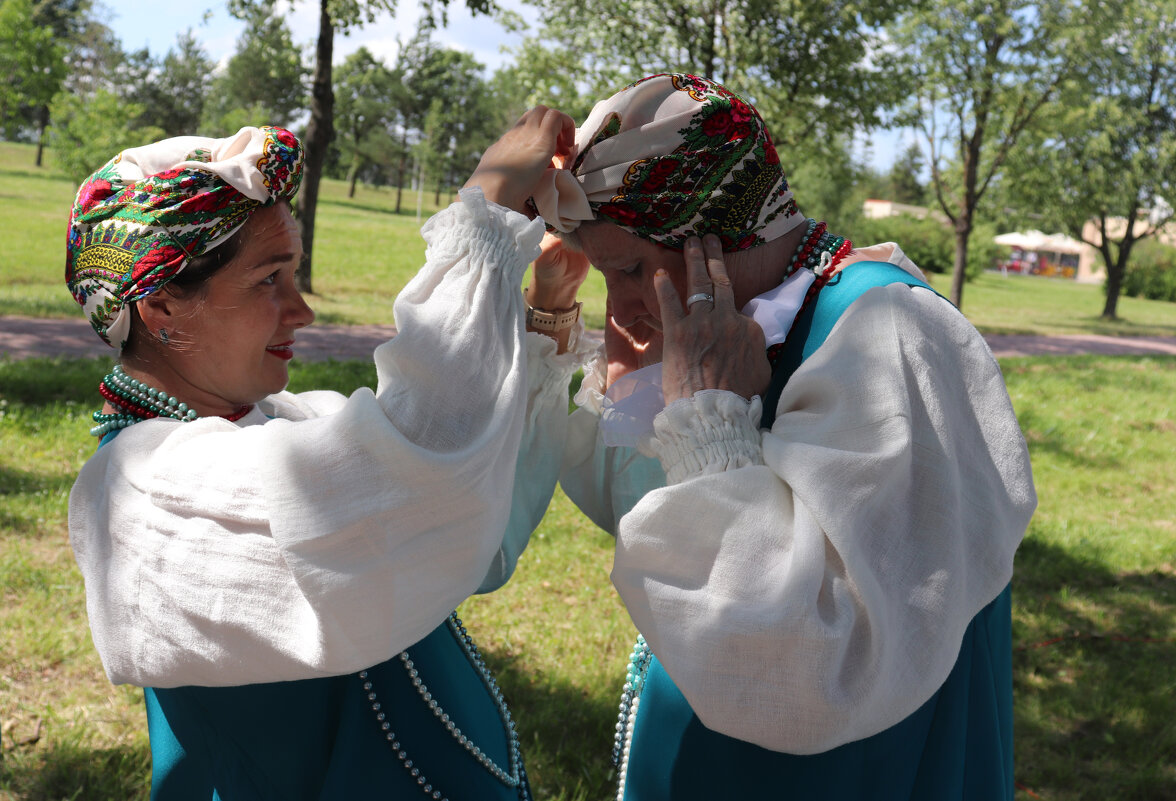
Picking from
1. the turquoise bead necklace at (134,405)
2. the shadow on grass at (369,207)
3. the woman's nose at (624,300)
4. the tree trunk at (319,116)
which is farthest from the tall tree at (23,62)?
the woman's nose at (624,300)

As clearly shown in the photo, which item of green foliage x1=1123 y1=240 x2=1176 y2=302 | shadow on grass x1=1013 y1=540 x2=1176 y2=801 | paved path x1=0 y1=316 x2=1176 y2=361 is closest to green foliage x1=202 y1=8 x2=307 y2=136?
paved path x1=0 y1=316 x2=1176 y2=361

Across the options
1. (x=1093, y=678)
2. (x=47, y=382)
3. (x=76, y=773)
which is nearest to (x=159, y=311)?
(x=76, y=773)

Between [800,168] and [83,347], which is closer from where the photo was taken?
[83,347]

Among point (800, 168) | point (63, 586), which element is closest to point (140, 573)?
point (63, 586)

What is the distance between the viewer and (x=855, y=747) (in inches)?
62.2

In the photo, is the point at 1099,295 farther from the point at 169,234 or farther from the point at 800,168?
the point at 169,234

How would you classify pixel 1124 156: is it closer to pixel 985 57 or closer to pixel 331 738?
pixel 985 57

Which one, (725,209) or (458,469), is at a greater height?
(725,209)

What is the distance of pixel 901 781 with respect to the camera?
63.5 inches

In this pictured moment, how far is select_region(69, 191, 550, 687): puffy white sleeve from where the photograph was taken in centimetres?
126

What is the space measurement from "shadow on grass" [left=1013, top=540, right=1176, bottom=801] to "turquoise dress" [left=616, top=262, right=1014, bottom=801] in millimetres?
2508

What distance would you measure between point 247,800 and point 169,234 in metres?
1.00

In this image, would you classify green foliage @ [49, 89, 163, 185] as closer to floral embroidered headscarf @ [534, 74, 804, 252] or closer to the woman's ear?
the woman's ear

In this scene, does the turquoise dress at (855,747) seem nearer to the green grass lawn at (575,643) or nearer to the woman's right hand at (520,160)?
the woman's right hand at (520,160)
